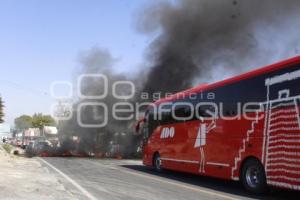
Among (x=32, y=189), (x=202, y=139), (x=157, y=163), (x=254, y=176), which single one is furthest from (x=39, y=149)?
(x=254, y=176)

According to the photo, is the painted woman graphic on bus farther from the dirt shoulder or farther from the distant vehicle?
the distant vehicle

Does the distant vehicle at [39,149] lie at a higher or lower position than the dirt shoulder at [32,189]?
higher

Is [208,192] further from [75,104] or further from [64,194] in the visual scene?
[75,104]

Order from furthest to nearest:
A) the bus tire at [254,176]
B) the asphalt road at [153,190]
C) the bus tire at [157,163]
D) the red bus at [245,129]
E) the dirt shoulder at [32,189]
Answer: the bus tire at [157,163] < the bus tire at [254,176] < the asphalt road at [153,190] < the red bus at [245,129] < the dirt shoulder at [32,189]

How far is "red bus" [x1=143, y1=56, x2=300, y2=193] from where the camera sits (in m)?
10.8

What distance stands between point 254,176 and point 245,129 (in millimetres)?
1151

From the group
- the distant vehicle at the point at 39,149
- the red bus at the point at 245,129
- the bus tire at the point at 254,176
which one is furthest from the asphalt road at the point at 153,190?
the distant vehicle at the point at 39,149

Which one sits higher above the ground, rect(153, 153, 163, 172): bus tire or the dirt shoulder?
rect(153, 153, 163, 172): bus tire

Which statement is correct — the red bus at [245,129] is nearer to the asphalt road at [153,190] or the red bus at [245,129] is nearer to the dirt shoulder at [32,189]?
the asphalt road at [153,190]

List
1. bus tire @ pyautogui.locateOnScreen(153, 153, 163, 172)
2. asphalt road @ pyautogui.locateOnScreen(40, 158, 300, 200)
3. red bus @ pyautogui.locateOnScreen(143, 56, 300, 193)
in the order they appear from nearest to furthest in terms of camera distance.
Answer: red bus @ pyautogui.locateOnScreen(143, 56, 300, 193) → asphalt road @ pyautogui.locateOnScreen(40, 158, 300, 200) → bus tire @ pyautogui.locateOnScreen(153, 153, 163, 172)

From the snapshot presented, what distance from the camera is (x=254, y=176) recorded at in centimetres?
1214

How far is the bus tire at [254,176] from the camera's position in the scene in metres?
11.7

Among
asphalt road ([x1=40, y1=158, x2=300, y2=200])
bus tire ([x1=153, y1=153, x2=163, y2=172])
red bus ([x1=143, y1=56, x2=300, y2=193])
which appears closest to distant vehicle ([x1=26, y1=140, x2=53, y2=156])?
bus tire ([x1=153, y1=153, x2=163, y2=172])

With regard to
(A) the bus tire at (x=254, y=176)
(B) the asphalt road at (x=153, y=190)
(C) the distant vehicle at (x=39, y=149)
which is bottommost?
(B) the asphalt road at (x=153, y=190)
